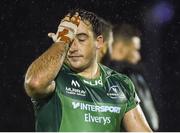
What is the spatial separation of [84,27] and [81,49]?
0.32 feet

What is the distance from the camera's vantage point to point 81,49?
6.73ft

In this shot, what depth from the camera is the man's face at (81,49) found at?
2.02 metres

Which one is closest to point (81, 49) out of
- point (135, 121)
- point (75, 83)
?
point (75, 83)

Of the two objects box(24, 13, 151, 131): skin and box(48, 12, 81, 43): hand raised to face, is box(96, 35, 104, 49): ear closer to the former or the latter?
box(24, 13, 151, 131): skin

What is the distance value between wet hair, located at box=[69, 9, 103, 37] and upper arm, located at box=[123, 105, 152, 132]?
15.1 inches

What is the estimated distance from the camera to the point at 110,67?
2160 millimetres

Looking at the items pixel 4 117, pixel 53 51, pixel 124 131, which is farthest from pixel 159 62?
pixel 4 117

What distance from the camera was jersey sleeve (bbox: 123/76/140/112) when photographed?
2.07 meters

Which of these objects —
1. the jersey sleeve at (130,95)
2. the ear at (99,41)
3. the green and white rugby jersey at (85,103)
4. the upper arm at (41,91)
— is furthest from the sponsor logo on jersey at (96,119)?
the ear at (99,41)

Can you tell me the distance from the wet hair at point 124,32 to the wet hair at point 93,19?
0.10 metres

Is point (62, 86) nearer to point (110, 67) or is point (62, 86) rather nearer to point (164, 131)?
point (110, 67)

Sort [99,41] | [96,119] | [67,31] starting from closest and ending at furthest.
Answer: [67,31] < [96,119] < [99,41]

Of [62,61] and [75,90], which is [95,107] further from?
[62,61]

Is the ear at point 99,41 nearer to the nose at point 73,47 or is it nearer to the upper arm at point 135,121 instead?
the nose at point 73,47
